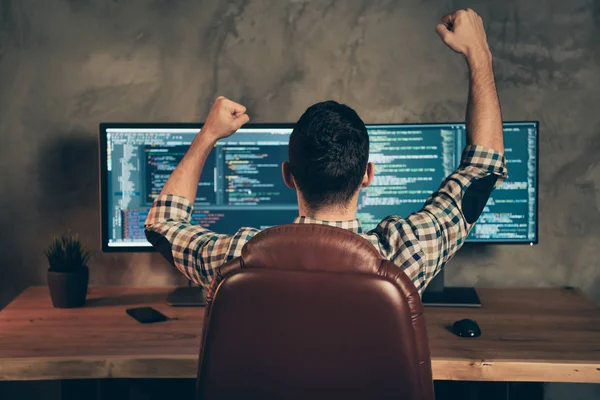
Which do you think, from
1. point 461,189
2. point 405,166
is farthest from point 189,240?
point 405,166

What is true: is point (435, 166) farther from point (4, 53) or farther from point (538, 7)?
point (4, 53)

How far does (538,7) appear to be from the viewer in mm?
2281

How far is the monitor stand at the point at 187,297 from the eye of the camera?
2129mm

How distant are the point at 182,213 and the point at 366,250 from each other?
20.1 inches

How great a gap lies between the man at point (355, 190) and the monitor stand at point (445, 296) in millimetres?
772

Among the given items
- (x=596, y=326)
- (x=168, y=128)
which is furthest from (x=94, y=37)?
(x=596, y=326)

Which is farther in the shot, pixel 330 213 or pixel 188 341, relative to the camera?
pixel 188 341

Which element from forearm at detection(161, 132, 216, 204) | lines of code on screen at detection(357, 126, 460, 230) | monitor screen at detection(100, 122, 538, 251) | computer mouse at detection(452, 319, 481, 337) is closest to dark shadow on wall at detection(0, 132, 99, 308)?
monitor screen at detection(100, 122, 538, 251)

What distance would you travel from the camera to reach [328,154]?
4.16 feet

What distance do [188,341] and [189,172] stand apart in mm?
507

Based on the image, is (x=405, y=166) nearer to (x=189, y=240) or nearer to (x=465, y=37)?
(x=465, y=37)

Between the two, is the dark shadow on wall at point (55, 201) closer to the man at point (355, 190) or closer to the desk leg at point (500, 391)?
the man at point (355, 190)

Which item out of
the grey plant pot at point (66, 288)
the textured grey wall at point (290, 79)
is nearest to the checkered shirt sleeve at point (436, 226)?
the textured grey wall at point (290, 79)

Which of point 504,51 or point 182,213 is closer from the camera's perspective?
point 182,213
